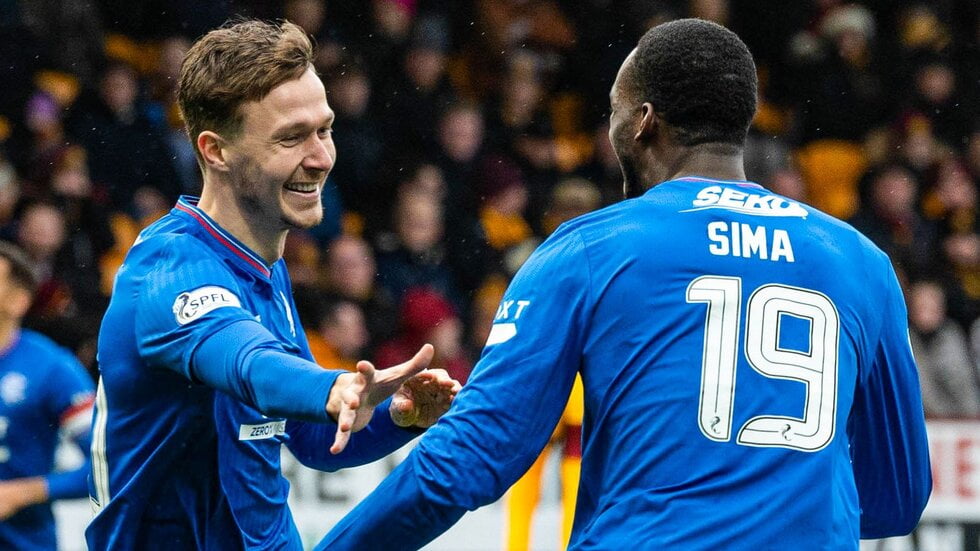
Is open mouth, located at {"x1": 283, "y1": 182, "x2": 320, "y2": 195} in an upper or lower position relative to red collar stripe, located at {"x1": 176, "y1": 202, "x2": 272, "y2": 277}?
upper

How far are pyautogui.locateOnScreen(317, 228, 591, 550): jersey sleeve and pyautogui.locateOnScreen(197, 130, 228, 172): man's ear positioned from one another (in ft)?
3.12

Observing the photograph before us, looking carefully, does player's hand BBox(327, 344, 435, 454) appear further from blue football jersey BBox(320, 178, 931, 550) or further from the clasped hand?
blue football jersey BBox(320, 178, 931, 550)

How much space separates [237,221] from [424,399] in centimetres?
63

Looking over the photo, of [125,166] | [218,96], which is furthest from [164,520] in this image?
[125,166]

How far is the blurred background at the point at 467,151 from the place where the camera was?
877 centimetres

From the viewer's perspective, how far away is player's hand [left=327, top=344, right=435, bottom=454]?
2.79 meters

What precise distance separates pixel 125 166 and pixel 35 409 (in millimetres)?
3271

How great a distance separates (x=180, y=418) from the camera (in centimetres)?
333

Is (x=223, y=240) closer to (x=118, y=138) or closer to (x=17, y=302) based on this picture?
(x=17, y=302)

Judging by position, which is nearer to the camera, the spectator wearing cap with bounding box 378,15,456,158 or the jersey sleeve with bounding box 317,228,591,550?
the jersey sleeve with bounding box 317,228,591,550

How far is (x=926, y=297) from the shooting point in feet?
33.2

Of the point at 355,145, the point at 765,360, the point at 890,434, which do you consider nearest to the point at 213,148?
the point at 765,360

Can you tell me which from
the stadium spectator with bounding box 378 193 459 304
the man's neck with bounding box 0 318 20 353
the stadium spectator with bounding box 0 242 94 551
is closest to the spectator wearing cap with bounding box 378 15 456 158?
the stadium spectator with bounding box 378 193 459 304

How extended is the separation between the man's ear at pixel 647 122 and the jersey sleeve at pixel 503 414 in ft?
1.02
